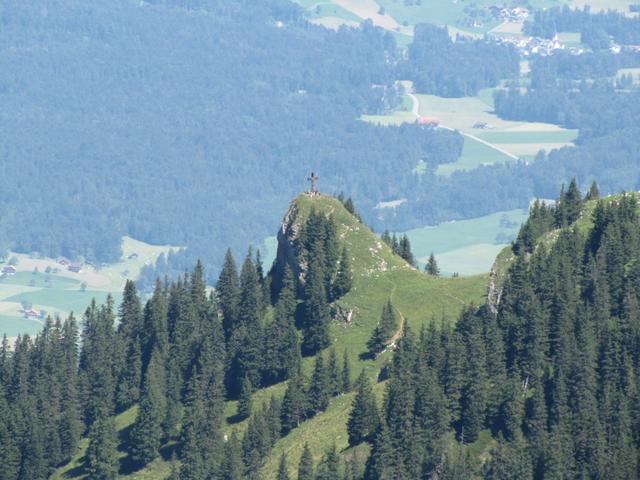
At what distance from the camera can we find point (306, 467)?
175625 millimetres

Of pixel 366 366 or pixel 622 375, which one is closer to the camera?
pixel 622 375

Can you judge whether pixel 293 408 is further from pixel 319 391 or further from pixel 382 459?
pixel 382 459

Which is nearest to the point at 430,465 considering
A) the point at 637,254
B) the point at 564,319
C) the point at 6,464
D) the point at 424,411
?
the point at 424,411

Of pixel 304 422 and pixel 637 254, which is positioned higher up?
pixel 637 254

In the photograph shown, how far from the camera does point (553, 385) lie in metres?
175

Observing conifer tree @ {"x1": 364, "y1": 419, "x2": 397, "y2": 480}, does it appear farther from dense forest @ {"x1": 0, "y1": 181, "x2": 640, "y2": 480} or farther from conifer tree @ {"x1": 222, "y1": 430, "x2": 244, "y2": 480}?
conifer tree @ {"x1": 222, "y1": 430, "x2": 244, "y2": 480}

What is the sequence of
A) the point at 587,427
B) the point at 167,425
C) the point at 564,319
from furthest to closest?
the point at 167,425 → the point at 564,319 → the point at 587,427

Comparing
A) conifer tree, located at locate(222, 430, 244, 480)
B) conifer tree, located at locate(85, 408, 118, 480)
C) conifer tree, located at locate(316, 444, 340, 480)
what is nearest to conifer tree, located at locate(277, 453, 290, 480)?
conifer tree, located at locate(316, 444, 340, 480)

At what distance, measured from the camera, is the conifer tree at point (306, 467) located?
175 meters

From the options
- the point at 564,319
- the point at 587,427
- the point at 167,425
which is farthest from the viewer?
the point at 167,425

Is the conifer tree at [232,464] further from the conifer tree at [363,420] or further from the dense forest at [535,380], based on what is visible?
the dense forest at [535,380]

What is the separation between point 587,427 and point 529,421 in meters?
5.33

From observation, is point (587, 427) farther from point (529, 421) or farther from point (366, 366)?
point (366, 366)

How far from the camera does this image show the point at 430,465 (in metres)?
172
